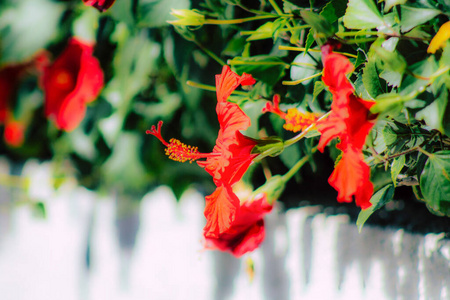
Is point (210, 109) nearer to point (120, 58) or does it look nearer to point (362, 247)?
point (120, 58)

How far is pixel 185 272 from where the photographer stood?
775 millimetres

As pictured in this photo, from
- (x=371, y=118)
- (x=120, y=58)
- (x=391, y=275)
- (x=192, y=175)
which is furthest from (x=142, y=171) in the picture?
(x=371, y=118)

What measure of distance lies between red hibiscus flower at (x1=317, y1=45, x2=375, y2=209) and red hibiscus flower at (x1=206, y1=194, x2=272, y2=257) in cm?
19

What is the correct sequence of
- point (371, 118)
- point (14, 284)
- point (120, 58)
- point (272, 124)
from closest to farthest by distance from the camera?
point (371, 118) → point (272, 124) → point (120, 58) → point (14, 284)

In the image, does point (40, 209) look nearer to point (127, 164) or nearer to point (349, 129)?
point (127, 164)

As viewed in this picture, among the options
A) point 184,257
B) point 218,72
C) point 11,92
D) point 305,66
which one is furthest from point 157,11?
point 11,92

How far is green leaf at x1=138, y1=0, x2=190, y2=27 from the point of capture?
0.51 m

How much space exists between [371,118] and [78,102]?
24.7 inches

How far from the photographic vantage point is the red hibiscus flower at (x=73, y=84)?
757mm

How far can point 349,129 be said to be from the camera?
0.84 feet

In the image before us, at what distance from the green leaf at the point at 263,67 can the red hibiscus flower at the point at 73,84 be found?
430 mm

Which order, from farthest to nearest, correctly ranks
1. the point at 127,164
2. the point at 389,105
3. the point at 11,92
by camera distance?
1. the point at 11,92
2. the point at 127,164
3. the point at 389,105

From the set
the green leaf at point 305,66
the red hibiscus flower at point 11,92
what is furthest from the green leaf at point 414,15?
the red hibiscus flower at point 11,92

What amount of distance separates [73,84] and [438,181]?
698 mm
